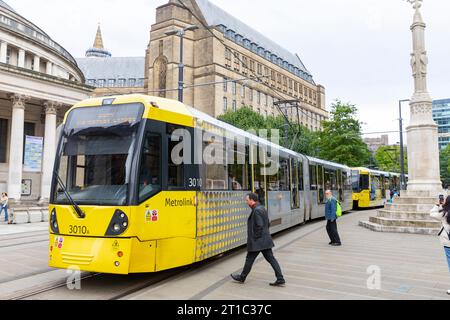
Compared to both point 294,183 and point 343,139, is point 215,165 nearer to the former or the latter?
point 294,183

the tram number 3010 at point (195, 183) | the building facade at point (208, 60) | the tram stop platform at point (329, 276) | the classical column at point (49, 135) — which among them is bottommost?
the tram stop platform at point (329, 276)

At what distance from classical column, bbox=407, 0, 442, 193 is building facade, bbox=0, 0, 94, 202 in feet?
67.9

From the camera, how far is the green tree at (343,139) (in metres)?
39.1

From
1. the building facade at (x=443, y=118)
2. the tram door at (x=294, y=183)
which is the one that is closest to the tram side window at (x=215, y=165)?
the tram door at (x=294, y=183)

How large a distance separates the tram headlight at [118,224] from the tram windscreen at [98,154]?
186 millimetres

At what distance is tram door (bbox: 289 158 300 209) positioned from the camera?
600 inches

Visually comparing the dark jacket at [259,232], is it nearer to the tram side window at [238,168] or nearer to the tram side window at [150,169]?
the tram side window at [150,169]

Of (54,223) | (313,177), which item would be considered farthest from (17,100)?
(54,223)

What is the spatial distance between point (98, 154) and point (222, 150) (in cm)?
307

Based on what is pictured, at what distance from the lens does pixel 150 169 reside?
21.9 ft

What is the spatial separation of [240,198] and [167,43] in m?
59.2

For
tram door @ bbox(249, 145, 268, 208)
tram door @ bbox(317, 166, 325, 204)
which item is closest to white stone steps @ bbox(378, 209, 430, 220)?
tram door @ bbox(317, 166, 325, 204)

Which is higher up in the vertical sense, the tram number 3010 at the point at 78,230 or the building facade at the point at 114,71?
the building facade at the point at 114,71
